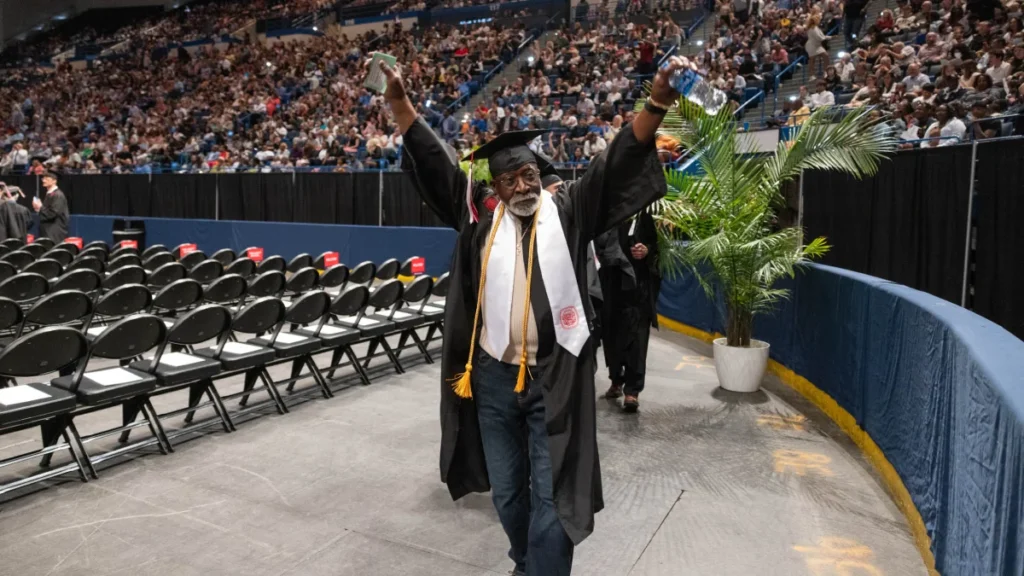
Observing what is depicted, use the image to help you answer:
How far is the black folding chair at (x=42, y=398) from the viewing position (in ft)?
12.3

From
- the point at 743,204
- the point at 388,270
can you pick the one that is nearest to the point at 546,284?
the point at 743,204

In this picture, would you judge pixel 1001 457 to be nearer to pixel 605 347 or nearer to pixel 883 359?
pixel 883 359

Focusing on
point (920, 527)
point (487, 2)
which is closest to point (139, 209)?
point (487, 2)

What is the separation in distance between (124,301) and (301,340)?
1920mm

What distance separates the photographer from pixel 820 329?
530 cm

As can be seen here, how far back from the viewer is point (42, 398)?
3852 millimetres

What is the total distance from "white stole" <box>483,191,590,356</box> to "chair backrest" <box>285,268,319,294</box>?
5.61 metres

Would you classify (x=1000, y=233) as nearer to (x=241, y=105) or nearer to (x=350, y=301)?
(x=350, y=301)

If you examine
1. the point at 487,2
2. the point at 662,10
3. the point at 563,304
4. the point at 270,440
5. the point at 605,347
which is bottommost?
the point at 270,440

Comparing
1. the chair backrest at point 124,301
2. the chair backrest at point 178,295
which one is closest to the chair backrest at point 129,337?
the chair backrest at point 124,301

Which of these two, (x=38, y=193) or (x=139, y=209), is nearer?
(x=139, y=209)

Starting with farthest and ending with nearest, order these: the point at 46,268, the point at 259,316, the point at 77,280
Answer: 1. the point at 46,268
2. the point at 77,280
3. the point at 259,316

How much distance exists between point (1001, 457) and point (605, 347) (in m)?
3.54

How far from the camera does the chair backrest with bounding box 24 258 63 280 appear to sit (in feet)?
25.8
